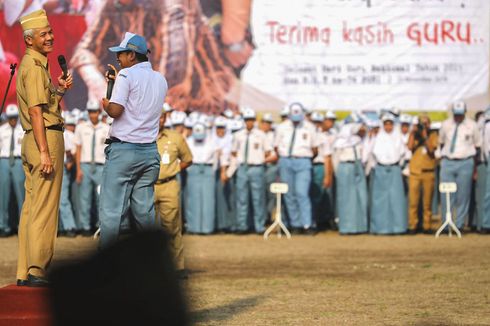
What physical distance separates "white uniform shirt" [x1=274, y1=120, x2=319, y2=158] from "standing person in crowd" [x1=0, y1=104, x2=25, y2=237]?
4713 millimetres

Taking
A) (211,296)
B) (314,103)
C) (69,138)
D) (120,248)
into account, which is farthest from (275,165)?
(120,248)

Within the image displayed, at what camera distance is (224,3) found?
23.1m

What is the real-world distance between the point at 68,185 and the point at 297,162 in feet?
13.8

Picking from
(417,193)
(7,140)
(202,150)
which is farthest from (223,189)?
(7,140)

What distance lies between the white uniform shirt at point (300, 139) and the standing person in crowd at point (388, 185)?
3.78 ft

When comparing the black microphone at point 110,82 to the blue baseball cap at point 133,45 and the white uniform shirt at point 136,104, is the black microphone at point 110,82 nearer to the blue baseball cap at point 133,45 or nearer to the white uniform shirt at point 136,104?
the white uniform shirt at point 136,104

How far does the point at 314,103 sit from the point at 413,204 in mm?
3800

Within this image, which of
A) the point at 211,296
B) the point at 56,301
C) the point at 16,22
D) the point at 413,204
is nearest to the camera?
the point at 56,301

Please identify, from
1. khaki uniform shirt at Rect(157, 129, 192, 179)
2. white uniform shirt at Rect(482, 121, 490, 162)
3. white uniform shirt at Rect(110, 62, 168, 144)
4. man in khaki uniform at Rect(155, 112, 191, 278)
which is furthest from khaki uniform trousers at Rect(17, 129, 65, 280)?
white uniform shirt at Rect(482, 121, 490, 162)

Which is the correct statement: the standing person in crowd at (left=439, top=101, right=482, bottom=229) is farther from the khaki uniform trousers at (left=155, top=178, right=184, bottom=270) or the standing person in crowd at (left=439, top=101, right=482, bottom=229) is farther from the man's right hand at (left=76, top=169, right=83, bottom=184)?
the khaki uniform trousers at (left=155, top=178, right=184, bottom=270)

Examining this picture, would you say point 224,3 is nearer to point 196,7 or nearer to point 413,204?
point 196,7

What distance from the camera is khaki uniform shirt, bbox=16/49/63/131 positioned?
28.0 feet

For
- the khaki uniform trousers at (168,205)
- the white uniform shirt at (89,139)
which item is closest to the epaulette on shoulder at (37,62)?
the khaki uniform trousers at (168,205)

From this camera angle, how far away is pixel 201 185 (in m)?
20.5
